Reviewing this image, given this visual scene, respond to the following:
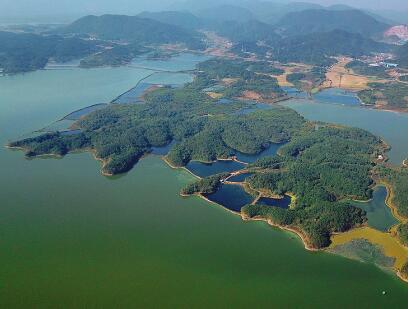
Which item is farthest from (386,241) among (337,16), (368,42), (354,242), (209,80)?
(337,16)

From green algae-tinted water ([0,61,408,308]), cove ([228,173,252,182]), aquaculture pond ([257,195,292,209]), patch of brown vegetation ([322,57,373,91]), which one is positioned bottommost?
green algae-tinted water ([0,61,408,308])

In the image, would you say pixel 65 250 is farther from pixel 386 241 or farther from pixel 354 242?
pixel 386 241

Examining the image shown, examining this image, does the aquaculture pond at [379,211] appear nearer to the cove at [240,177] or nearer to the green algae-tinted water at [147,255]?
the green algae-tinted water at [147,255]

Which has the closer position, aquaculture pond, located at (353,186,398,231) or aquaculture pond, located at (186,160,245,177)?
aquaculture pond, located at (353,186,398,231)

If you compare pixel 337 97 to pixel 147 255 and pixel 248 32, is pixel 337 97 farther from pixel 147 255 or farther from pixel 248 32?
pixel 248 32

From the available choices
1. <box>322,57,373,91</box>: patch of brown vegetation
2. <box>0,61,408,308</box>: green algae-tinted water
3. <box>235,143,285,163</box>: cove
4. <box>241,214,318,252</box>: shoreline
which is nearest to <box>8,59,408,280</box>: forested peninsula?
<box>241,214,318,252</box>: shoreline

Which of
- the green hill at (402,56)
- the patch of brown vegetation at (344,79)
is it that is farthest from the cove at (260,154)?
the green hill at (402,56)

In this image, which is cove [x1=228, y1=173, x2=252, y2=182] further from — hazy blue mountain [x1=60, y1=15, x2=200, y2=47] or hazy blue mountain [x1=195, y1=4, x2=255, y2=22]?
hazy blue mountain [x1=195, y1=4, x2=255, y2=22]
